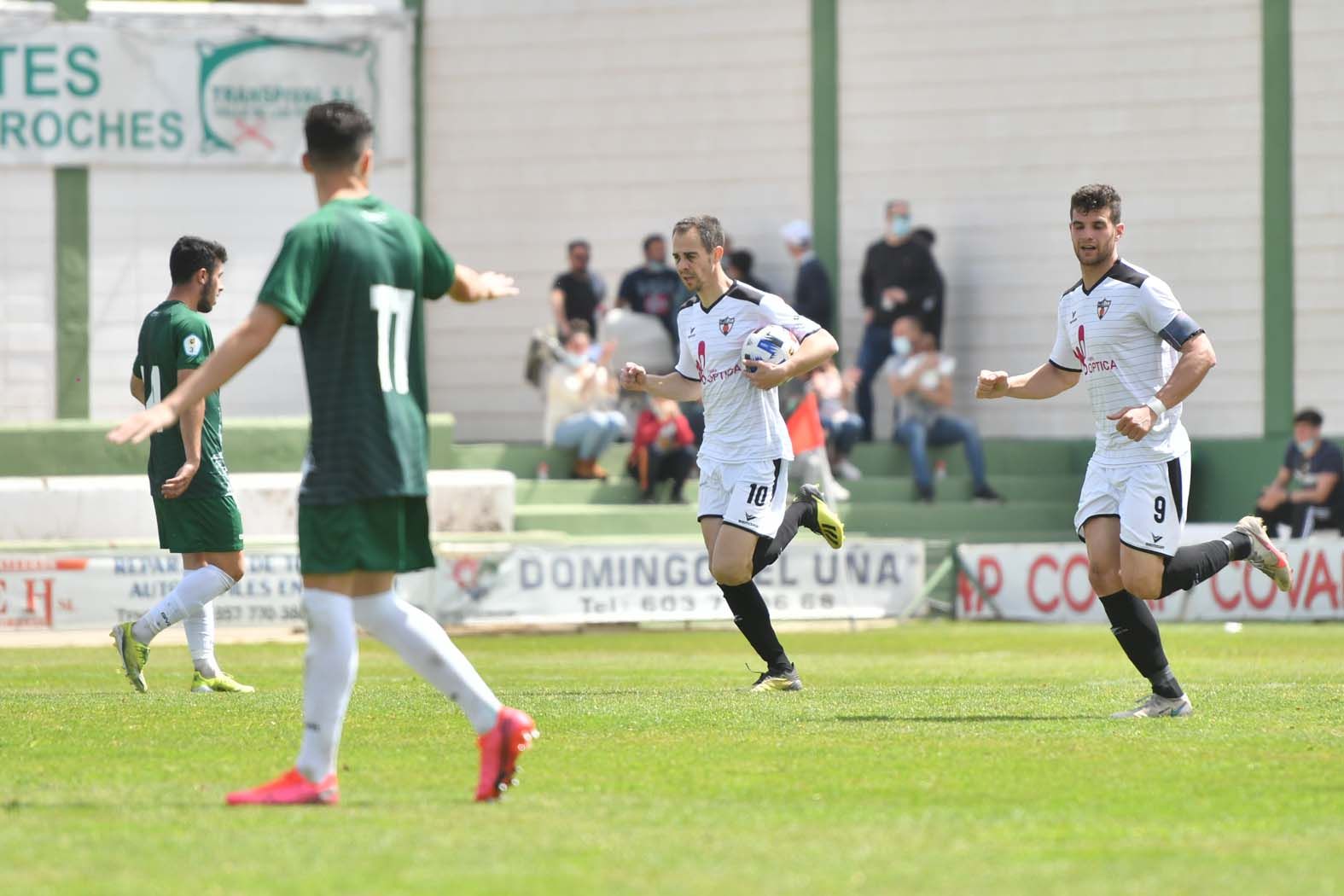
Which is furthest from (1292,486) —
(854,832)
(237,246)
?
(854,832)

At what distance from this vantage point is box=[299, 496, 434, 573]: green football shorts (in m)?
6.67

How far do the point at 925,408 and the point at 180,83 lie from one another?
10.2 m

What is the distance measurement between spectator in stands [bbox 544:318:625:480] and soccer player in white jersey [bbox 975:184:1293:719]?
47.0 ft

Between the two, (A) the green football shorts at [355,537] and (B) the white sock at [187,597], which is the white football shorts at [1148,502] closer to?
(A) the green football shorts at [355,537]

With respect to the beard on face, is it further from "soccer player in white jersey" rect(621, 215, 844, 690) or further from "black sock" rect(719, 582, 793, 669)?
"black sock" rect(719, 582, 793, 669)

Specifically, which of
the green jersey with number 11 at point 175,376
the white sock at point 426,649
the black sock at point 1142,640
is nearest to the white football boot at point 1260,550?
the black sock at point 1142,640

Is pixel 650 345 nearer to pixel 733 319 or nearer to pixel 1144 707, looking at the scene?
pixel 733 319

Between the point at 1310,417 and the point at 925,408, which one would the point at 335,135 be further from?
the point at 925,408

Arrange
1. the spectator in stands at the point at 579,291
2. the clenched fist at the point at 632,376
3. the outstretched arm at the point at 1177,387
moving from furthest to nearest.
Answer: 1. the spectator in stands at the point at 579,291
2. the clenched fist at the point at 632,376
3. the outstretched arm at the point at 1177,387

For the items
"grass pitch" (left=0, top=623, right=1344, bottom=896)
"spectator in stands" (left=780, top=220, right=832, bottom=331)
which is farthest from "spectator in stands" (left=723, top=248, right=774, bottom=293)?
"grass pitch" (left=0, top=623, right=1344, bottom=896)

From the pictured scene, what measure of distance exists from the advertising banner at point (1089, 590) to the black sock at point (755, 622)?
961cm

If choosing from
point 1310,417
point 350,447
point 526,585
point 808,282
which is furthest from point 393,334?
point 808,282

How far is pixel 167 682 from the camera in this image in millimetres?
12719

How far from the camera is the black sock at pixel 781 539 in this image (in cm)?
1137
